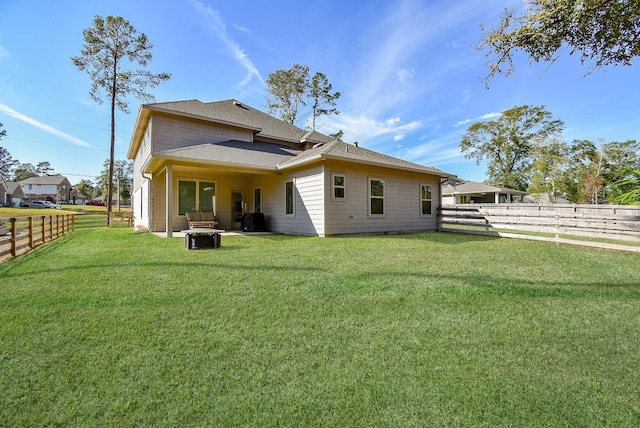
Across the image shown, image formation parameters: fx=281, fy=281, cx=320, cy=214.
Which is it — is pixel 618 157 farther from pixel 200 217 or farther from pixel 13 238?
pixel 13 238

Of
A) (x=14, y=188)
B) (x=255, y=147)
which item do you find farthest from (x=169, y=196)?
(x=14, y=188)

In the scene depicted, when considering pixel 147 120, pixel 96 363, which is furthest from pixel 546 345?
pixel 147 120

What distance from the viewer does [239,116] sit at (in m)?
13.9

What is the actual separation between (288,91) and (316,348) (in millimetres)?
24930

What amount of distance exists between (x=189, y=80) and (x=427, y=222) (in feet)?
48.3

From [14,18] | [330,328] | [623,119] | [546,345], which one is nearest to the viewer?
[546,345]

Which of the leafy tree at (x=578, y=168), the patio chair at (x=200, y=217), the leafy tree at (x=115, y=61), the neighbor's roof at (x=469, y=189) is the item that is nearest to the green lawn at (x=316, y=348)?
the patio chair at (x=200, y=217)

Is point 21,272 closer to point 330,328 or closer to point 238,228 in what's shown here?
point 330,328

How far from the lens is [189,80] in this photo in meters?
15.7

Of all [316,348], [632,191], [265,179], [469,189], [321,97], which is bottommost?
[316,348]

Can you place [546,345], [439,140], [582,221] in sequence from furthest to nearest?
[439,140] < [582,221] < [546,345]

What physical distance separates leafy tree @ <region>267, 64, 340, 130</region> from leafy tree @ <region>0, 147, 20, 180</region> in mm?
64190

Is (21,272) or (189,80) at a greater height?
(189,80)

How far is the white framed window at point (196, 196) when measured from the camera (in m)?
11.6
